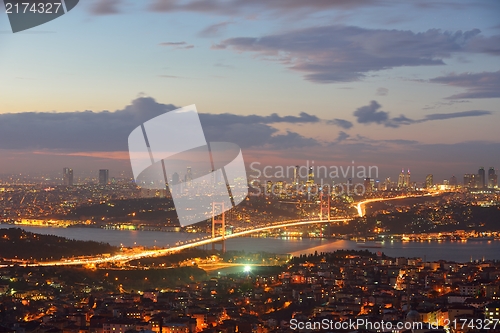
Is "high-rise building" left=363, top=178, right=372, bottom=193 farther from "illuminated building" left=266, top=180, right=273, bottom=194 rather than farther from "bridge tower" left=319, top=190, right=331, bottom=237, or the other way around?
"illuminated building" left=266, top=180, right=273, bottom=194

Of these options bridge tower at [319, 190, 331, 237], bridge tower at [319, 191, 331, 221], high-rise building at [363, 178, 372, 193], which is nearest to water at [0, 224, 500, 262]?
bridge tower at [319, 190, 331, 237]

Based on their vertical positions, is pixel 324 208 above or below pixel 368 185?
below

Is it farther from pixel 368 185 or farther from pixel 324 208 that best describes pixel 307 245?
A: pixel 368 185

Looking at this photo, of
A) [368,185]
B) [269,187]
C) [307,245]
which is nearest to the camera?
[307,245]

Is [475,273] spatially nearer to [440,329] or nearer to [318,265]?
[318,265]

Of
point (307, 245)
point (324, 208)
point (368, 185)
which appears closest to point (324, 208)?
point (324, 208)

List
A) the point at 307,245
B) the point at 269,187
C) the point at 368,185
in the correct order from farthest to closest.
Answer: the point at 368,185 → the point at 269,187 → the point at 307,245

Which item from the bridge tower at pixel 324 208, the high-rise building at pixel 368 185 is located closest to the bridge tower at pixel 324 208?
the bridge tower at pixel 324 208

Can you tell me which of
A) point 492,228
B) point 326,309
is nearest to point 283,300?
point 326,309
